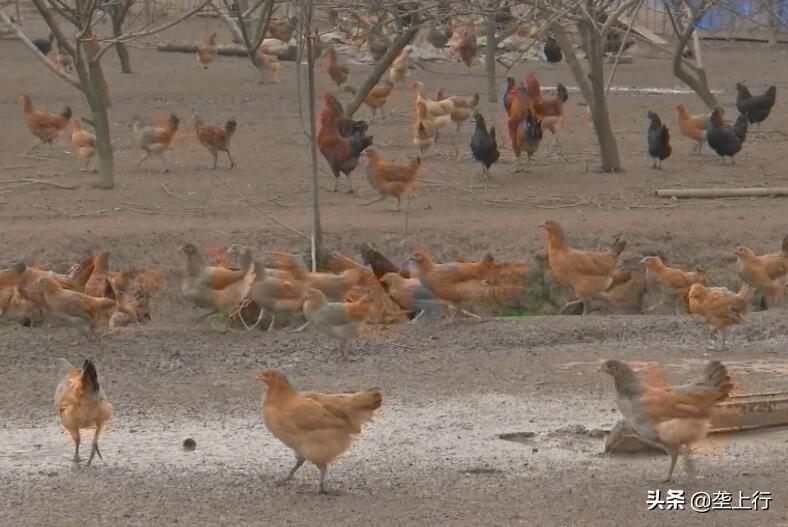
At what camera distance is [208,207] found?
58.0 feet

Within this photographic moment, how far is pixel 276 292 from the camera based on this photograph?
13.1 m

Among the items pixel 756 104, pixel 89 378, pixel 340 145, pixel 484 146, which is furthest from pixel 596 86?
pixel 89 378

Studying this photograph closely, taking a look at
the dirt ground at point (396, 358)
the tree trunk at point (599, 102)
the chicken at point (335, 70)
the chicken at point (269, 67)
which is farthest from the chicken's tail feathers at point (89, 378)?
the chicken at point (269, 67)

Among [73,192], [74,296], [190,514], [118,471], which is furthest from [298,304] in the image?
[73,192]

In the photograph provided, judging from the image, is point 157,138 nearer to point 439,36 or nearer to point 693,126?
point 693,126

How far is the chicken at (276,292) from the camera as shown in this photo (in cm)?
1305

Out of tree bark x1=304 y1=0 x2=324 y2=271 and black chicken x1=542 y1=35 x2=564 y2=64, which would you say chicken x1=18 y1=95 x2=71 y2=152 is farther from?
black chicken x1=542 y1=35 x2=564 y2=64

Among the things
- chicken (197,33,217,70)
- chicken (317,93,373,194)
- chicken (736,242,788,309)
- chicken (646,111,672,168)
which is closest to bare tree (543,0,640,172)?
chicken (646,111,672,168)

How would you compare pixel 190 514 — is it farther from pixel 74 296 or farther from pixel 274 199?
pixel 274 199

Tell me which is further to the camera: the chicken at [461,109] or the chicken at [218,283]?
the chicken at [461,109]

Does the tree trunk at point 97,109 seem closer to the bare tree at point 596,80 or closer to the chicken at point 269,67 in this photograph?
the bare tree at point 596,80

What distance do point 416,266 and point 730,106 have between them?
14.1 m

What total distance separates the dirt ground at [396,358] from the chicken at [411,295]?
0.18 m

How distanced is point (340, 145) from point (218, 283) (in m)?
5.58
